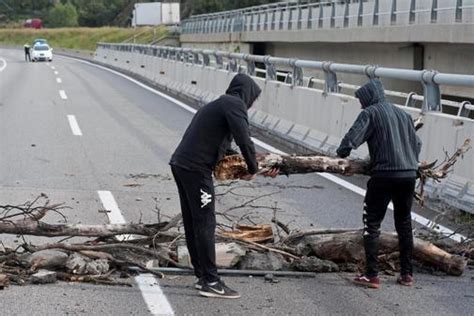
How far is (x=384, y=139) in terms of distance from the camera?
625 centimetres

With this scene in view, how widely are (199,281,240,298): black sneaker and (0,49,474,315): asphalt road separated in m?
0.05

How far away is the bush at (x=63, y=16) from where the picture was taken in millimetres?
156125

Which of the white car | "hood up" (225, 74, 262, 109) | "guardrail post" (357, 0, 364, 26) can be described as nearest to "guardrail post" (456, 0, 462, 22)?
"guardrail post" (357, 0, 364, 26)

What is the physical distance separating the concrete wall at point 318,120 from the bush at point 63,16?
133 m

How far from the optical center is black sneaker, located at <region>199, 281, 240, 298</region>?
606 cm

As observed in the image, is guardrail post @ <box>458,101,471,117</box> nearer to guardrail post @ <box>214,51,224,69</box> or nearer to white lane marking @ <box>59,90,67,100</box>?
guardrail post @ <box>214,51,224,69</box>

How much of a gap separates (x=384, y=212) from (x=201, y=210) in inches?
56.4

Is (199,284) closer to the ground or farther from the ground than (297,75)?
closer to the ground

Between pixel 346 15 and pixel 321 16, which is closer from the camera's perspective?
pixel 346 15

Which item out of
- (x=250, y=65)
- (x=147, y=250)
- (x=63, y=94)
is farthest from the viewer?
(x=63, y=94)

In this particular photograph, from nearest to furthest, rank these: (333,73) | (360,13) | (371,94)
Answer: (371,94)
(333,73)
(360,13)

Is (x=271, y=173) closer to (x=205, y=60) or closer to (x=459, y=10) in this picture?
(x=459, y=10)

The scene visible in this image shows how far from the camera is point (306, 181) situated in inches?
462

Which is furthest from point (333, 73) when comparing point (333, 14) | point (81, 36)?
point (81, 36)
